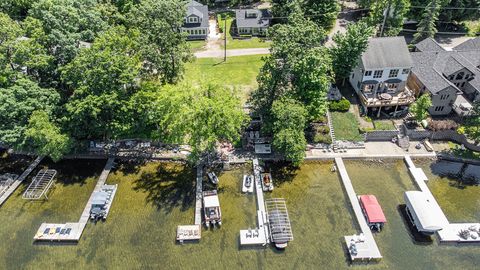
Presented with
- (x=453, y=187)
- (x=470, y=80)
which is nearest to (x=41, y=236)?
(x=453, y=187)

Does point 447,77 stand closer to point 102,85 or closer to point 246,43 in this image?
point 246,43

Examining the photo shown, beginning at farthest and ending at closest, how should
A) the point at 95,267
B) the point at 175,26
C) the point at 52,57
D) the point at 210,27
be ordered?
the point at 210,27, the point at 175,26, the point at 52,57, the point at 95,267

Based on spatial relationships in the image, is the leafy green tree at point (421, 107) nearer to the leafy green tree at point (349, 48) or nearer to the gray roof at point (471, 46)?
the leafy green tree at point (349, 48)

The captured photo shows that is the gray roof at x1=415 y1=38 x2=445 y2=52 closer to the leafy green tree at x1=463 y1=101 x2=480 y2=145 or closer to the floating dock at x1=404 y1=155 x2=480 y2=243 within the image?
the leafy green tree at x1=463 y1=101 x2=480 y2=145

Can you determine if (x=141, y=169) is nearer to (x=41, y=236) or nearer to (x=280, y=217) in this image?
(x=41, y=236)

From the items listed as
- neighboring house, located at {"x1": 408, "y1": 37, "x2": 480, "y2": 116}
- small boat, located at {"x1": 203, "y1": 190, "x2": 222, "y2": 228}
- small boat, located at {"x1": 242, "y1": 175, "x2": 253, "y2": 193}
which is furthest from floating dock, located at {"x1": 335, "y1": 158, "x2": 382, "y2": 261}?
neighboring house, located at {"x1": 408, "y1": 37, "x2": 480, "y2": 116}
